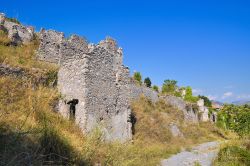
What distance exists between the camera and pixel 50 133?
585 centimetres

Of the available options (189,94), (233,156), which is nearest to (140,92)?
(233,156)

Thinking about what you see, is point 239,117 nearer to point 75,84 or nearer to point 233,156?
point 233,156

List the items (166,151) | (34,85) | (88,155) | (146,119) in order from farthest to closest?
(146,119), (166,151), (34,85), (88,155)

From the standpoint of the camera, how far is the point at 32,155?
4.68 metres

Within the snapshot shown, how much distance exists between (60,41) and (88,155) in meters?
13.4

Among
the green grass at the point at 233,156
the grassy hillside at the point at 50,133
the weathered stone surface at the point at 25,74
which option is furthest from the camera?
the weathered stone surface at the point at 25,74

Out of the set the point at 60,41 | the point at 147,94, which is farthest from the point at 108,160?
the point at 147,94

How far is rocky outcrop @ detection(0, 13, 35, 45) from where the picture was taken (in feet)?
57.0

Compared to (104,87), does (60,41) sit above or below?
above

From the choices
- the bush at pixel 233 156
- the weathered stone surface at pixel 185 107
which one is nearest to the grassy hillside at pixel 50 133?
the weathered stone surface at pixel 185 107

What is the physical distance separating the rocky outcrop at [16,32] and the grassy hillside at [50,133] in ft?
1.68

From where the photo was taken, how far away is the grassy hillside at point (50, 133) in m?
5.14

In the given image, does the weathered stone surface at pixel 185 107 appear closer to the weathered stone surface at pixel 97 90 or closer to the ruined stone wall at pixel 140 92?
the ruined stone wall at pixel 140 92

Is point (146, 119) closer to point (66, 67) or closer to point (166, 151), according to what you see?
point (166, 151)
